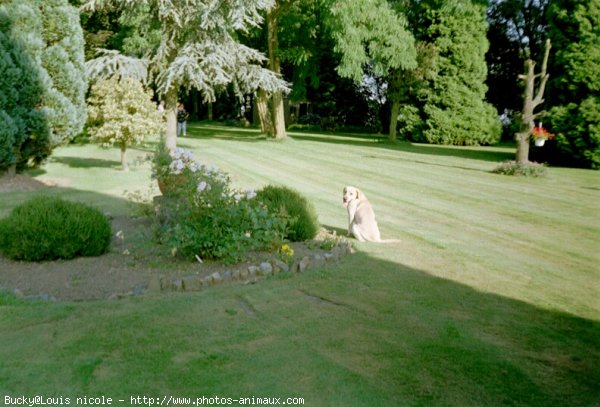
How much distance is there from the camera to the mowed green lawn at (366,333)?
11.5 ft

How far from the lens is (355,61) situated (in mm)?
23359

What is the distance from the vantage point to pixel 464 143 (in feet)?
91.8

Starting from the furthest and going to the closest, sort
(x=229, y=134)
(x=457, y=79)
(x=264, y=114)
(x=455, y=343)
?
(x=229, y=134)
(x=264, y=114)
(x=457, y=79)
(x=455, y=343)

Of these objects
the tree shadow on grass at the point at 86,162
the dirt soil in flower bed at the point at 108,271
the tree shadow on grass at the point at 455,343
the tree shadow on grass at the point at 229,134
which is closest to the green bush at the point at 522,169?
the dirt soil in flower bed at the point at 108,271

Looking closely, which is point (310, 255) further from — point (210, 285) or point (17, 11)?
point (17, 11)

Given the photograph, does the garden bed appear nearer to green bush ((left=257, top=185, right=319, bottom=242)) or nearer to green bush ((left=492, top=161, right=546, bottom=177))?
green bush ((left=257, top=185, right=319, bottom=242))

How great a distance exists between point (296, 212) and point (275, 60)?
65.7 ft

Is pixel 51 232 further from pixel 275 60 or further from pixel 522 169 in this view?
pixel 275 60

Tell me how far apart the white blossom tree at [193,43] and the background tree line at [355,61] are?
0.08 m

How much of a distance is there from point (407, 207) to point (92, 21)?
22117mm

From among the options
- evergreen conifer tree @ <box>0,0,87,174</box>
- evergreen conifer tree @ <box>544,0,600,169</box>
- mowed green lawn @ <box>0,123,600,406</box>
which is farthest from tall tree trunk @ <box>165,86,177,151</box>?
evergreen conifer tree @ <box>544,0,600,169</box>

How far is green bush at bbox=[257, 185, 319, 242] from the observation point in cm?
732

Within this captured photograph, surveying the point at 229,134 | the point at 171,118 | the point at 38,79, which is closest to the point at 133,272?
the point at 38,79

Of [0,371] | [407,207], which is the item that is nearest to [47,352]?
[0,371]
